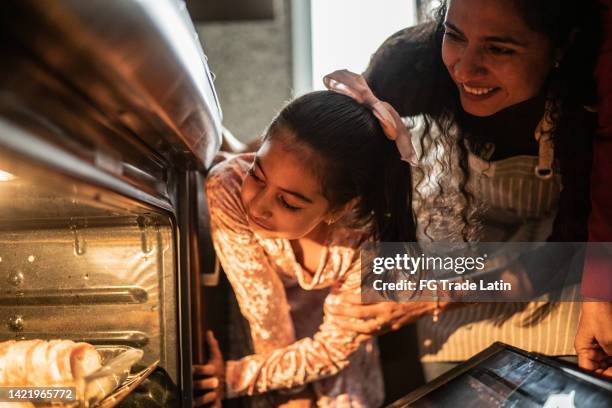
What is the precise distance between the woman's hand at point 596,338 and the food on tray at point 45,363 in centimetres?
115

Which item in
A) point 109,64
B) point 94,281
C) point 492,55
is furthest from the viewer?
point 94,281

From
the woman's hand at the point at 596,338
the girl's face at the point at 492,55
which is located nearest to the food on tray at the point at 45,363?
the girl's face at the point at 492,55

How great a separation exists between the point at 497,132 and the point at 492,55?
0.20 metres

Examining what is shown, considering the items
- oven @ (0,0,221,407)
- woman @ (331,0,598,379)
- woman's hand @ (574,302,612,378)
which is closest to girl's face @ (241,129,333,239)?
oven @ (0,0,221,407)

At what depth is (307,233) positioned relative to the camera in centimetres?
113

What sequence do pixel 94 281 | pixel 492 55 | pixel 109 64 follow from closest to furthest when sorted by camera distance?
1. pixel 109 64
2. pixel 492 55
3. pixel 94 281

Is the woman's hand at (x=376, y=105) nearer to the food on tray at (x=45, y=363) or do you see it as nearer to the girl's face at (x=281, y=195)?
the girl's face at (x=281, y=195)

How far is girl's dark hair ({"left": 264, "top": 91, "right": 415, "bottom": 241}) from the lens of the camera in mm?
1000

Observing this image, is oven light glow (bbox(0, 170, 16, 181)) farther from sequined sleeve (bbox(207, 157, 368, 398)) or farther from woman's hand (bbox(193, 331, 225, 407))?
woman's hand (bbox(193, 331, 225, 407))

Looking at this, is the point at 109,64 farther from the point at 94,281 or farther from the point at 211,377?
the point at 211,377

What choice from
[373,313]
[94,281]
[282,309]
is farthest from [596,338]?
[94,281]

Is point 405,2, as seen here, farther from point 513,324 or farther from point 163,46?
point 513,324

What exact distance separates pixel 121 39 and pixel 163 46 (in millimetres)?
93

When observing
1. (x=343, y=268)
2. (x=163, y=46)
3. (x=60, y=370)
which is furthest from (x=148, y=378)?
(x=163, y=46)
